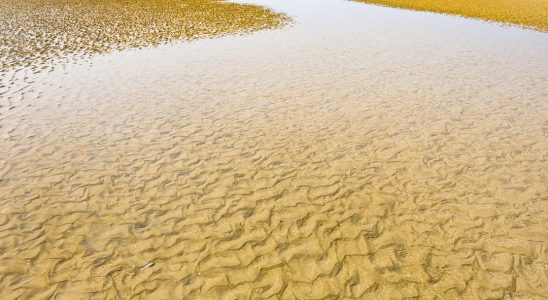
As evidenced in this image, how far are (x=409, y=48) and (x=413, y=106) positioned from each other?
11.9m

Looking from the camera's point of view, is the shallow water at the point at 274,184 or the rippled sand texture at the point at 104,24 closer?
the shallow water at the point at 274,184

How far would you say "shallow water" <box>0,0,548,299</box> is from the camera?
7.23 m

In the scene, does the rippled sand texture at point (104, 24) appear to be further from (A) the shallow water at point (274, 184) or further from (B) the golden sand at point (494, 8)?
(B) the golden sand at point (494, 8)

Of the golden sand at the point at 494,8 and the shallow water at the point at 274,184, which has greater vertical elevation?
the golden sand at the point at 494,8

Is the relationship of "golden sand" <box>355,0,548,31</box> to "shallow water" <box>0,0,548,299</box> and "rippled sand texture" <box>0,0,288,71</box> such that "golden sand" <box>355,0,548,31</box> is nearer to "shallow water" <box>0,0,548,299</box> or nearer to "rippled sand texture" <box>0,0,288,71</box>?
"rippled sand texture" <box>0,0,288,71</box>

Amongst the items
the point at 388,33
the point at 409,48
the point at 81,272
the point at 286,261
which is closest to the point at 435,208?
the point at 286,261

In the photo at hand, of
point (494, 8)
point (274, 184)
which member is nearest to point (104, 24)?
point (274, 184)

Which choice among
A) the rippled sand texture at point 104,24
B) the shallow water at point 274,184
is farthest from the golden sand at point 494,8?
the shallow water at point 274,184

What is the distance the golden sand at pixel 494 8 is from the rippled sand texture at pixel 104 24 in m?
18.8

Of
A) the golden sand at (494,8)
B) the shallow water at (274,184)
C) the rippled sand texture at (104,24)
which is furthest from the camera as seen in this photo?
the golden sand at (494,8)

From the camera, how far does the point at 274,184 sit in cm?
1007

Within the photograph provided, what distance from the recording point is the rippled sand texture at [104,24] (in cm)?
2412

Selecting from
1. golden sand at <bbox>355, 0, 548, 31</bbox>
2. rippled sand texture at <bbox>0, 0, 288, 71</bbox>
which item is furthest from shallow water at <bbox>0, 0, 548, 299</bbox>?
golden sand at <bbox>355, 0, 548, 31</bbox>

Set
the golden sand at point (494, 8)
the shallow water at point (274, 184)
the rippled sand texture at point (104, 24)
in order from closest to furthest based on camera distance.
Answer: the shallow water at point (274, 184) → the rippled sand texture at point (104, 24) → the golden sand at point (494, 8)
